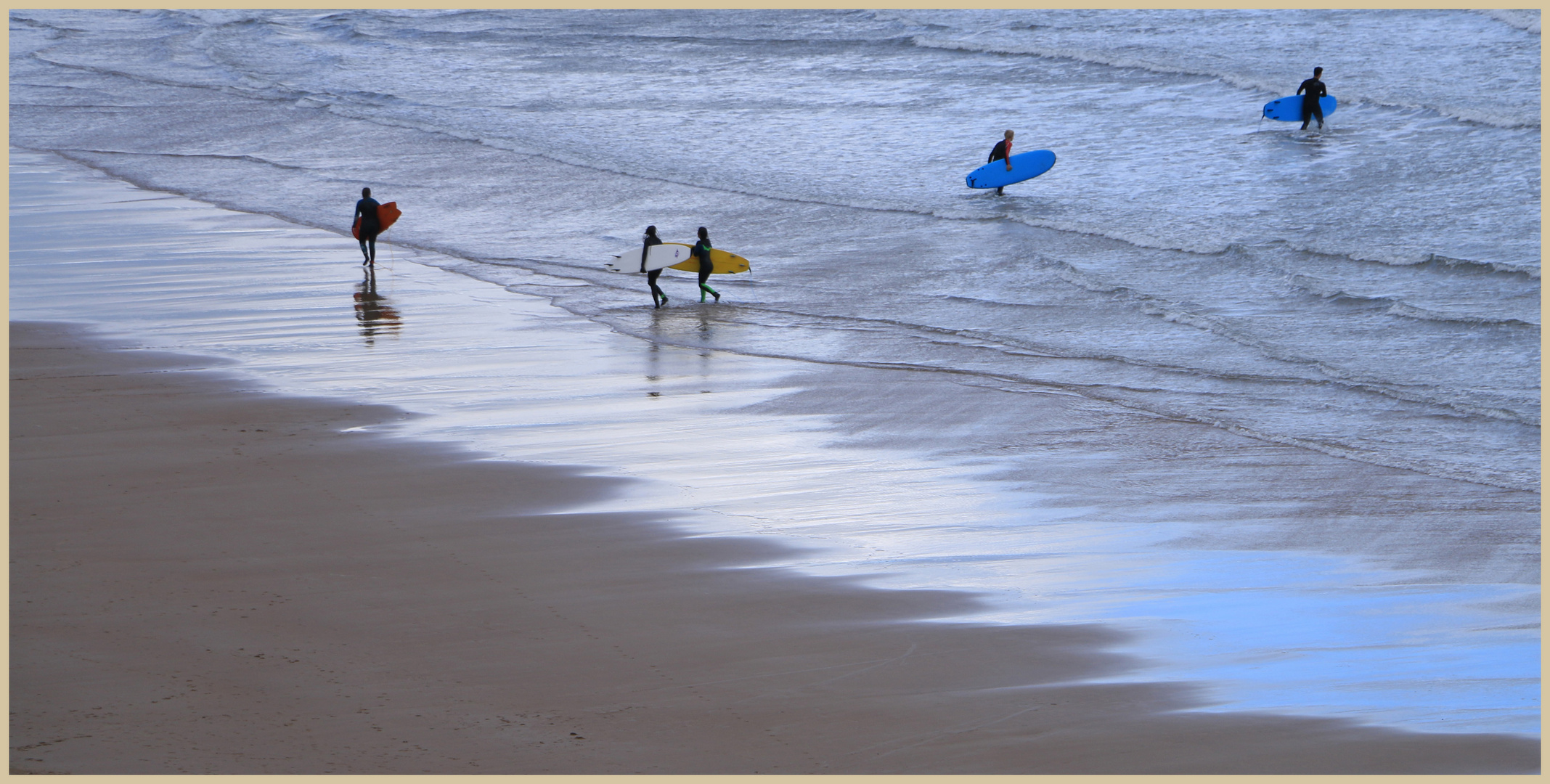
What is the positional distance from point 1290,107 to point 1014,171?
770cm

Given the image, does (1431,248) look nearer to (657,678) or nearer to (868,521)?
(868,521)

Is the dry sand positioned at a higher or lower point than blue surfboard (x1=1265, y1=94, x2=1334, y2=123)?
lower

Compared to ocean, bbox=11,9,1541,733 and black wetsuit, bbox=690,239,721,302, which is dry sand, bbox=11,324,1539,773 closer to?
ocean, bbox=11,9,1541,733

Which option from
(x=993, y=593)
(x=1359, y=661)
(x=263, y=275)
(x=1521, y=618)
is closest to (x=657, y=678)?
(x=993, y=593)

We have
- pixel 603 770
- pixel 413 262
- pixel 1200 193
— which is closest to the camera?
pixel 603 770

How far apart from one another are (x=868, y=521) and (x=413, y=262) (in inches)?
423

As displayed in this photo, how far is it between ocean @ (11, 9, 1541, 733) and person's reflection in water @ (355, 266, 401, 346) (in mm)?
999

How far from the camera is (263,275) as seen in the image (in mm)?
16406

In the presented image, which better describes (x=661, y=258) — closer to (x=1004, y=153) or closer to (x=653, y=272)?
(x=653, y=272)

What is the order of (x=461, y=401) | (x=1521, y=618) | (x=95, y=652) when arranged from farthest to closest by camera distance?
(x=461, y=401), (x=1521, y=618), (x=95, y=652)

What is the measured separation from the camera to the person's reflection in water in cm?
1386

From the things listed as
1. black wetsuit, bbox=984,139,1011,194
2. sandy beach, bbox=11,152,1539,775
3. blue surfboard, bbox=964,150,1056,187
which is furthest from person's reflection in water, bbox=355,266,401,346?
black wetsuit, bbox=984,139,1011,194

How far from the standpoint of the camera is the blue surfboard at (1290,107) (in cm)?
2728

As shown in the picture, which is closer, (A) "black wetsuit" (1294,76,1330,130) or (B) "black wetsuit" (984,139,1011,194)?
(B) "black wetsuit" (984,139,1011,194)
